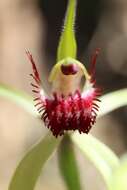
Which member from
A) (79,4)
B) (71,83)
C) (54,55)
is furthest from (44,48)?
(71,83)

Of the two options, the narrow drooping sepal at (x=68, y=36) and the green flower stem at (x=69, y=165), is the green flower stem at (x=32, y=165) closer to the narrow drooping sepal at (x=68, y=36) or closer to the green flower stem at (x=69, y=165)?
the green flower stem at (x=69, y=165)

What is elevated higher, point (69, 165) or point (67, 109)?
point (67, 109)

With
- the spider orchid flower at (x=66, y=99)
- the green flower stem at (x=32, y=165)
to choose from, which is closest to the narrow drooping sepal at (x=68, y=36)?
the spider orchid flower at (x=66, y=99)

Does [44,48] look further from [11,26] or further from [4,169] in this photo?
[4,169]

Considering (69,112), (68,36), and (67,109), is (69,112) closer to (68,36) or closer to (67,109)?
(67,109)

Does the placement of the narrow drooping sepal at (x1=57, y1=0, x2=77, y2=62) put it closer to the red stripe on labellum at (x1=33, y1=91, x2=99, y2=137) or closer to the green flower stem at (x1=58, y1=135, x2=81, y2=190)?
the red stripe on labellum at (x1=33, y1=91, x2=99, y2=137)

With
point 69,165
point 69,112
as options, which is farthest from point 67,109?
point 69,165
